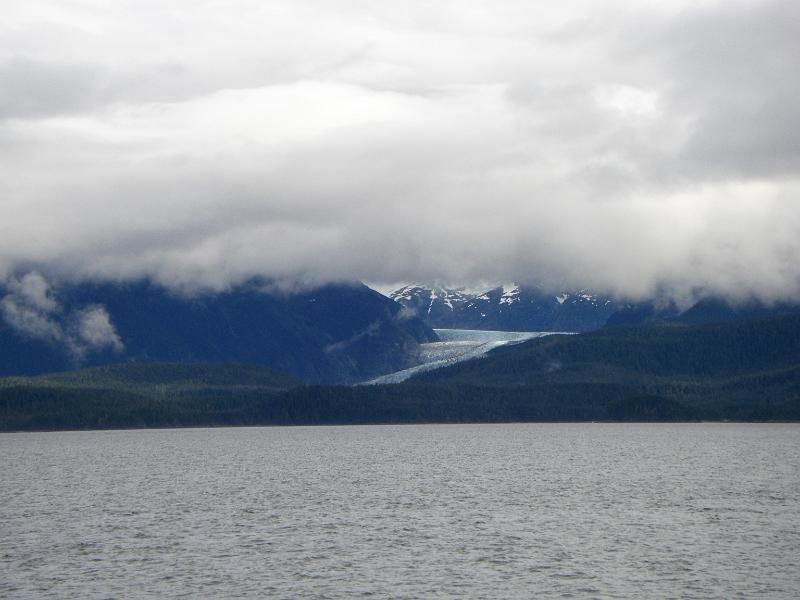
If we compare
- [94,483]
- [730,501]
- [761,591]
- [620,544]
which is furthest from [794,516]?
[94,483]

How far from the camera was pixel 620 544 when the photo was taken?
9638 cm

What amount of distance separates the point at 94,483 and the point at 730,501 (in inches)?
3707

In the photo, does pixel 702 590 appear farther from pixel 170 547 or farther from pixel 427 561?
pixel 170 547

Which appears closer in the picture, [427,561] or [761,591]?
[761,591]

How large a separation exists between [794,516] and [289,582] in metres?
58.6

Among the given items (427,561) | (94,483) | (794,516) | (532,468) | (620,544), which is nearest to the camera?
(427,561)

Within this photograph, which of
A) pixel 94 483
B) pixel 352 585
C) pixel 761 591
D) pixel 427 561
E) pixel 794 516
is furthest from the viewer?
pixel 94 483

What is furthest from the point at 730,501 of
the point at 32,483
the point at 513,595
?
the point at 32,483

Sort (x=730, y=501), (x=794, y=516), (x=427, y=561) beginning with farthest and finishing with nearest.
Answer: (x=730, y=501), (x=794, y=516), (x=427, y=561)

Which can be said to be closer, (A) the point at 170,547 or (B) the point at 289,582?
(B) the point at 289,582

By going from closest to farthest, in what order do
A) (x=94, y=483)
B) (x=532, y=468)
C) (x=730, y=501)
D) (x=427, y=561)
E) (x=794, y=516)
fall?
(x=427, y=561), (x=794, y=516), (x=730, y=501), (x=94, y=483), (x=532, y=468)

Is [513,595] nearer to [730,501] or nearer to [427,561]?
[427,561]

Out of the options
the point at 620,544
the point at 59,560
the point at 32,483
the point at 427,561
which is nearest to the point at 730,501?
the point at 620,544

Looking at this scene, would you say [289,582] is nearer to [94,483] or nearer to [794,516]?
[794,516]
